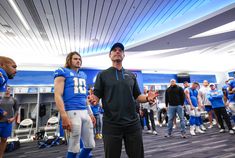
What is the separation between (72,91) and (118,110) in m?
0.68

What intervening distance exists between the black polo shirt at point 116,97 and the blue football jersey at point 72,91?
42 centimetres

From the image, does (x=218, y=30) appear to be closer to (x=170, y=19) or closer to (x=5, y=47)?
(x=170, y=19)

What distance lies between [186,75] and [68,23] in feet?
31.7

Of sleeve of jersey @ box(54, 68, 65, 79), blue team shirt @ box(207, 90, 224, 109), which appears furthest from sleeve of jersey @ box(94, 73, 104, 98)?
blue team shirt @ box(207, 90, 224, 109)

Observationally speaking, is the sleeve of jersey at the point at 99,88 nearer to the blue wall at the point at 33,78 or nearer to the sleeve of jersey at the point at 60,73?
the sleeve of jersey at the point at 60,73

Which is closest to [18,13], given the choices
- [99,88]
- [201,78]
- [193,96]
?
[99,88]

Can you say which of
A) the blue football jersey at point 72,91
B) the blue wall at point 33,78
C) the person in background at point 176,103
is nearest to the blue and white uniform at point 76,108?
the blue football jersey at point 72,91

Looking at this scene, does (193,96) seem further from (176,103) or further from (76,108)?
(76,108)

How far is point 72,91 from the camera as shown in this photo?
67.4 inches

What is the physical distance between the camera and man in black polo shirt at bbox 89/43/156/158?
125 centimetres

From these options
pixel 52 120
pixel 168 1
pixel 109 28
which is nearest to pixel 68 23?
pixel 109 28

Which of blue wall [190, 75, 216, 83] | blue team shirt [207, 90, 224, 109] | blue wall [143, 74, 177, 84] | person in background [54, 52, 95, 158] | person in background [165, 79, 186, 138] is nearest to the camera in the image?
person in background [54, 52, 95, 158]

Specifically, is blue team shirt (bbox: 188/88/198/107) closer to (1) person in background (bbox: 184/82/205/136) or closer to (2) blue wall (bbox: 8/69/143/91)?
(1) person in background (bbox: 184/82/205/136)

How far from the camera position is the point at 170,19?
16.4 feet
